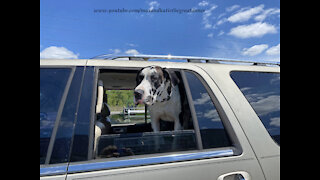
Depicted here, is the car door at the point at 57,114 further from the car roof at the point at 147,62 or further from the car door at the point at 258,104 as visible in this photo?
the car door at the point at 258,104

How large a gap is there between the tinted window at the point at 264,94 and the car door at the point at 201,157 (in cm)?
27

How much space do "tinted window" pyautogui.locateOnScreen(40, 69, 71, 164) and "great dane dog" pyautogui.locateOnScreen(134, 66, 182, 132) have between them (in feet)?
2.38

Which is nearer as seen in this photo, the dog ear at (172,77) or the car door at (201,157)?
the car door at (201,157)

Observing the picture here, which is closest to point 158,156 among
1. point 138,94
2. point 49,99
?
point 49,99

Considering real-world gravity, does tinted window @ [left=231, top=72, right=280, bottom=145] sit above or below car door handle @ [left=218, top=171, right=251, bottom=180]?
above

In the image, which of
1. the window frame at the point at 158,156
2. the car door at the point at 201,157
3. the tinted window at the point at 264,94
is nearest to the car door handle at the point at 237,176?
the car door at the point at 201,157

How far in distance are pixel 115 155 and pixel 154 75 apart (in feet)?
3.16

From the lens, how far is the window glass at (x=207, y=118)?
1.33 m

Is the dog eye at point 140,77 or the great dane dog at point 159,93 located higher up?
the dog eye at point 140,77

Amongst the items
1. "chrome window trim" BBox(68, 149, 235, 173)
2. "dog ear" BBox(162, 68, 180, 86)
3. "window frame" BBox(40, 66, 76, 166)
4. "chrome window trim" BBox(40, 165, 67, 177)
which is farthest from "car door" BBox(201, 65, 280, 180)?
"chrome window trim" BBox(40, 165, 67, 177)

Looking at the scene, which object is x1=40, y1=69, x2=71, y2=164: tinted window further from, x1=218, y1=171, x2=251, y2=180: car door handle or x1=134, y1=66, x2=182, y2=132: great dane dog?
x1=218, y1=171, x2=251, y2=180: car door handle

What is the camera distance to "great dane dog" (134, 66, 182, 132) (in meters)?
1.95
